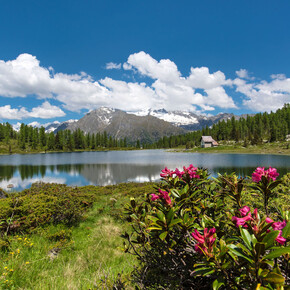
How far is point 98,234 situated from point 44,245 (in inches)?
86.8

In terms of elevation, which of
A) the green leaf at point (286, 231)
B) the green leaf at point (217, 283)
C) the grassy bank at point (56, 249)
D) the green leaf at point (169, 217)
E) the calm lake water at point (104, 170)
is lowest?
the calm lake water at point (104, 170)

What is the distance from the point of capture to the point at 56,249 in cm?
571

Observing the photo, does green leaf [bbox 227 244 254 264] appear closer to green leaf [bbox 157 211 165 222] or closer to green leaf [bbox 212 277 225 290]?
green leaf [bbox 212 277 225 290]

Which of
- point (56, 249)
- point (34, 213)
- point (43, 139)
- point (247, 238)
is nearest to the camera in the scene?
point (247, 238)

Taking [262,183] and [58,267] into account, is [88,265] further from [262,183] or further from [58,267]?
[262,183]

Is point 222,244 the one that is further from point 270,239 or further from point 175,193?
point 175,193

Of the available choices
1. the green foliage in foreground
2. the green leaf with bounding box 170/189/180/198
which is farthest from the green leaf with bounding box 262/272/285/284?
the green leaf with bounding box 170/189/180/198

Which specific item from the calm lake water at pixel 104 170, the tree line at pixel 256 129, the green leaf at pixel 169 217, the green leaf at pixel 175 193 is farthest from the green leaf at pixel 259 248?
the tree line at pixel 256 129

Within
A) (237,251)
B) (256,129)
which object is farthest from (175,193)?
(256,129)

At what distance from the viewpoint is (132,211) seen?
110 inches

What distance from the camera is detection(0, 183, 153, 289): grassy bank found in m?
3.85

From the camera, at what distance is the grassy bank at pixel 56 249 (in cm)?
385

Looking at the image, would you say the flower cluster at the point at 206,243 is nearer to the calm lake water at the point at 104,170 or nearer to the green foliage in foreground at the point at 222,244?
the green foliage in foreground at the point at 222,244

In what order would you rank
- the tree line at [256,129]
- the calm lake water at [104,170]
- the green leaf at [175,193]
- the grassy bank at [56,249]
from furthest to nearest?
1. the tree line at [256,129]
2. the calm lake water at [104,170]
3. the grassy bank at [56,249]
4. the green leaf at [175,193]
